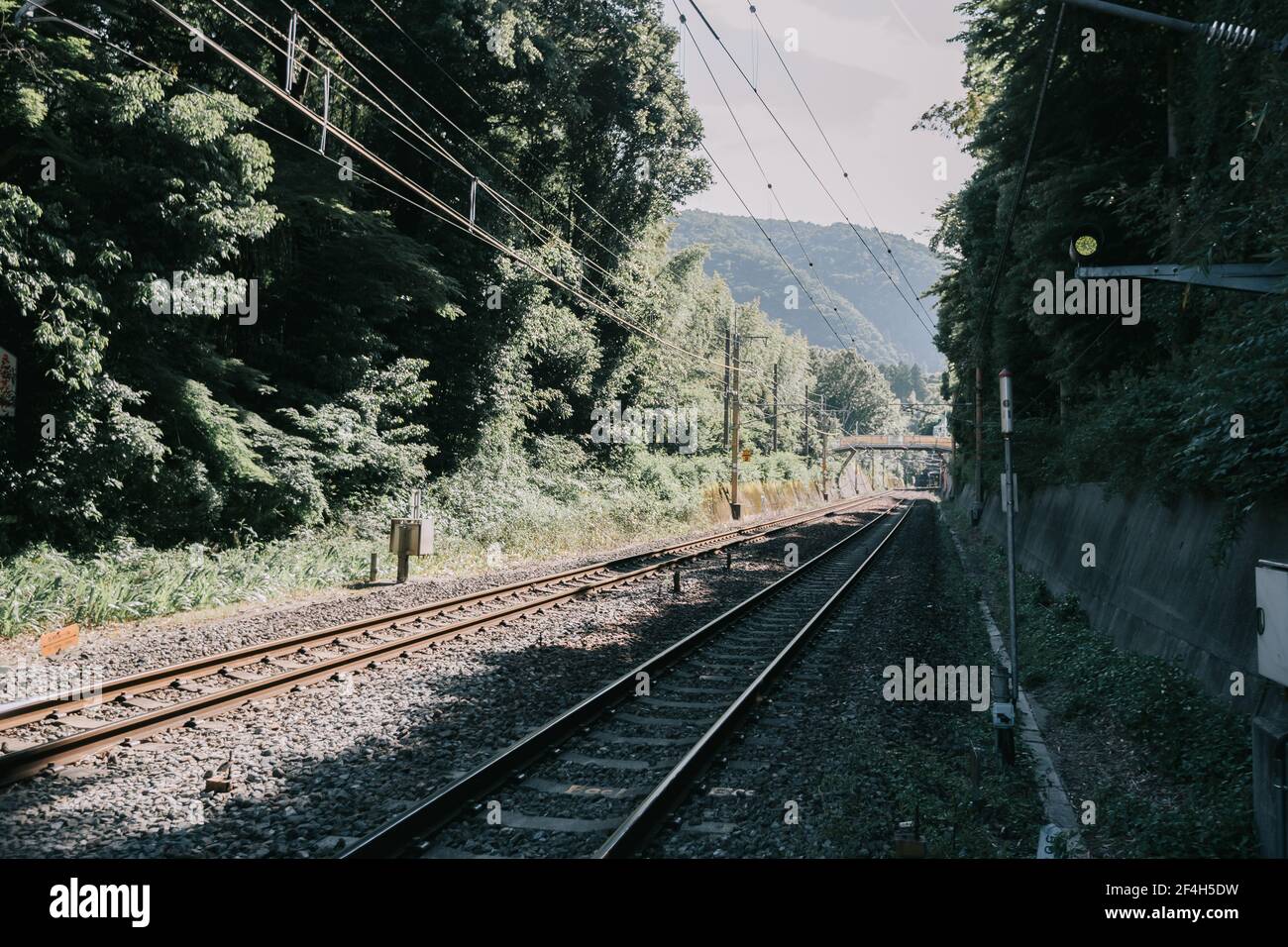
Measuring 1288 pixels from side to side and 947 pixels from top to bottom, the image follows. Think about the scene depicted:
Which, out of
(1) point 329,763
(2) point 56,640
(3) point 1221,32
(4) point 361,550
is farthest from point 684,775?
(4) point 361,550

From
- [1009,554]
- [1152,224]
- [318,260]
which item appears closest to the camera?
[1009,554]

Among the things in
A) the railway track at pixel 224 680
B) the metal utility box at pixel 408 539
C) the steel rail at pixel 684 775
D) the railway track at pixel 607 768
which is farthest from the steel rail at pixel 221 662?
the steel rail at pixel 684 775

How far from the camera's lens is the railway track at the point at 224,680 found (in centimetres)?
653

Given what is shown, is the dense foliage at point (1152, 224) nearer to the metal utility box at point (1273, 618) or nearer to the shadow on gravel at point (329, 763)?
the metal utility box at point (1273, 618)

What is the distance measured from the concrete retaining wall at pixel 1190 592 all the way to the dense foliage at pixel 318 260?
1062 centimetres

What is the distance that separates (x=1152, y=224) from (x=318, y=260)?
60.9 ft

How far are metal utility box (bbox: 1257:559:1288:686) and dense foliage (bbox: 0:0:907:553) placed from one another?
9.88m

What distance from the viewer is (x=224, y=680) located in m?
8.59

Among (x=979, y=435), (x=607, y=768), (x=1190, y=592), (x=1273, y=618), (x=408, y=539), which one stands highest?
(x=979, y=435)

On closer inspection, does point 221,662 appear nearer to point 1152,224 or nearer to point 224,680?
point 224,680

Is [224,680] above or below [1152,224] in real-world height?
below

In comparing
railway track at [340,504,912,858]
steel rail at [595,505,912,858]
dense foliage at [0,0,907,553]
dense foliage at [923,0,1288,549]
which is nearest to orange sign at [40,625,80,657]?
dense foliage at [0,0,907,553]

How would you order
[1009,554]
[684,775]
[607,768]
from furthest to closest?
[1009,554] → [607,768] → [684,775]
